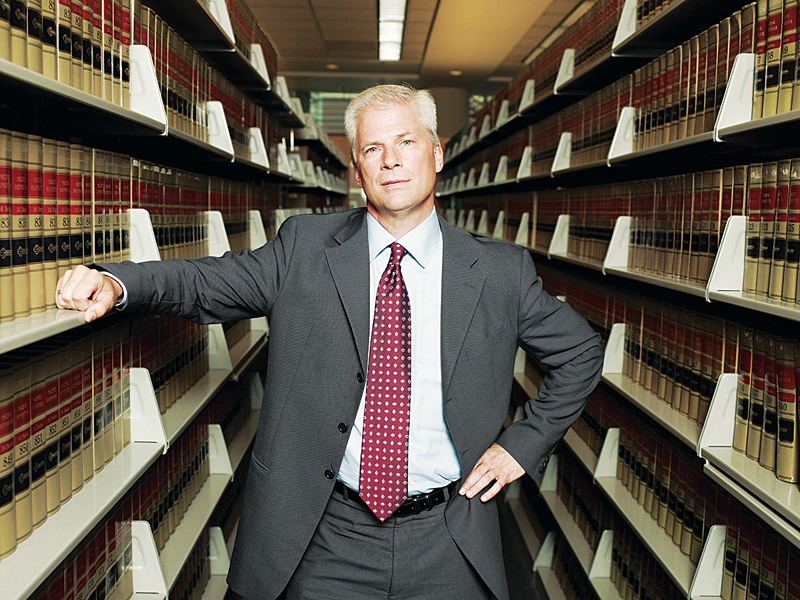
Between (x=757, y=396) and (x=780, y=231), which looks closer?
(x=780, y=231)

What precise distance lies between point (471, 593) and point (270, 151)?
330cm

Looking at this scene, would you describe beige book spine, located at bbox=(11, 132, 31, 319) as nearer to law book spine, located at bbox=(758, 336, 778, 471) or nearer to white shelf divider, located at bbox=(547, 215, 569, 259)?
law book spine, located at bbox=(758, 336, 778, 471)

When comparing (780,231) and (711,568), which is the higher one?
(780,231)

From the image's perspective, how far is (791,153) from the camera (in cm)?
198

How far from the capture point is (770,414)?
162 cm

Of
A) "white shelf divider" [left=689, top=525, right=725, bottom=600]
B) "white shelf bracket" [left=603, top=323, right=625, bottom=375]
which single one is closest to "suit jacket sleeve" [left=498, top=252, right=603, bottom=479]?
"white shelf divider" [left=689, top=525, right=725, bottom=600]

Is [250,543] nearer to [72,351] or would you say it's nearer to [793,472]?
[72,351]

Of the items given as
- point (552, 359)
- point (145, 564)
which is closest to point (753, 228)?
point (552, 359)

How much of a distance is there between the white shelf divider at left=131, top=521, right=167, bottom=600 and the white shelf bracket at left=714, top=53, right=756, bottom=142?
5.66 feet

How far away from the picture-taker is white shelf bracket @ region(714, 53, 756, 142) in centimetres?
166

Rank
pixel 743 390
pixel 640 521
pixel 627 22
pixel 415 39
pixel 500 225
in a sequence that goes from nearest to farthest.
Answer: pixel 743 390, pixel 640 521, pixel 627 22, pixel 500 225, pixel 415 39

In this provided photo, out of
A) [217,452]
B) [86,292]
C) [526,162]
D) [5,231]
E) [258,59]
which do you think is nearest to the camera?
[5,231]

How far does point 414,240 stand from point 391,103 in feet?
1.12

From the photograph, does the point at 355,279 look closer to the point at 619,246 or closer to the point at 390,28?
the point at 619,246
